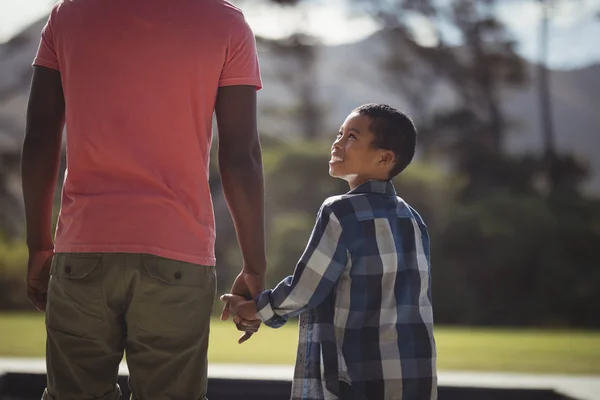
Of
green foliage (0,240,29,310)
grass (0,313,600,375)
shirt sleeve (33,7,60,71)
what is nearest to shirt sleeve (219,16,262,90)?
shirt sleeve (33,7,60,71)

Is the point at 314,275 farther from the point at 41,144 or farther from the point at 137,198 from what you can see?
the point at 41,144

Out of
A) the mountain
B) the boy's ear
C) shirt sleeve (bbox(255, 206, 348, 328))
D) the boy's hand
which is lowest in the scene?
the boy's hand

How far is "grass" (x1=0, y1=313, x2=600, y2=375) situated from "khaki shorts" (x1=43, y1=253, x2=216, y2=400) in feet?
11.2

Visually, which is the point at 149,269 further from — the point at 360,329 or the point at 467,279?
the point at 467,279

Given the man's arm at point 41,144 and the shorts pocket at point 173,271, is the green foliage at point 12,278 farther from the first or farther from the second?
the shorts pocket at point 173,271

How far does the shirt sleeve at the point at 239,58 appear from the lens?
176 cm

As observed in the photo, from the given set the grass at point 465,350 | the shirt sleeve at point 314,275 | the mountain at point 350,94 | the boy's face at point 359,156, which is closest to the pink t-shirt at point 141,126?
the shirt sleeve at point 314,275

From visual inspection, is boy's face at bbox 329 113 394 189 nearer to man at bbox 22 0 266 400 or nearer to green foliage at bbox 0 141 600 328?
man at bbox 22 0 266 400

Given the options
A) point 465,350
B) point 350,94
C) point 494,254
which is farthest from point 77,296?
point 350,94

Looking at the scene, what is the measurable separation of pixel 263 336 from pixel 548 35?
945 centimetres

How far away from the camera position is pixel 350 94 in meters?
16.5

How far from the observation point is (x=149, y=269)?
165cm

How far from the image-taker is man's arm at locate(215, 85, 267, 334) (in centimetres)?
181

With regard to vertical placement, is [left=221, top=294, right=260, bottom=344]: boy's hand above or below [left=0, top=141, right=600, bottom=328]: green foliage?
above
